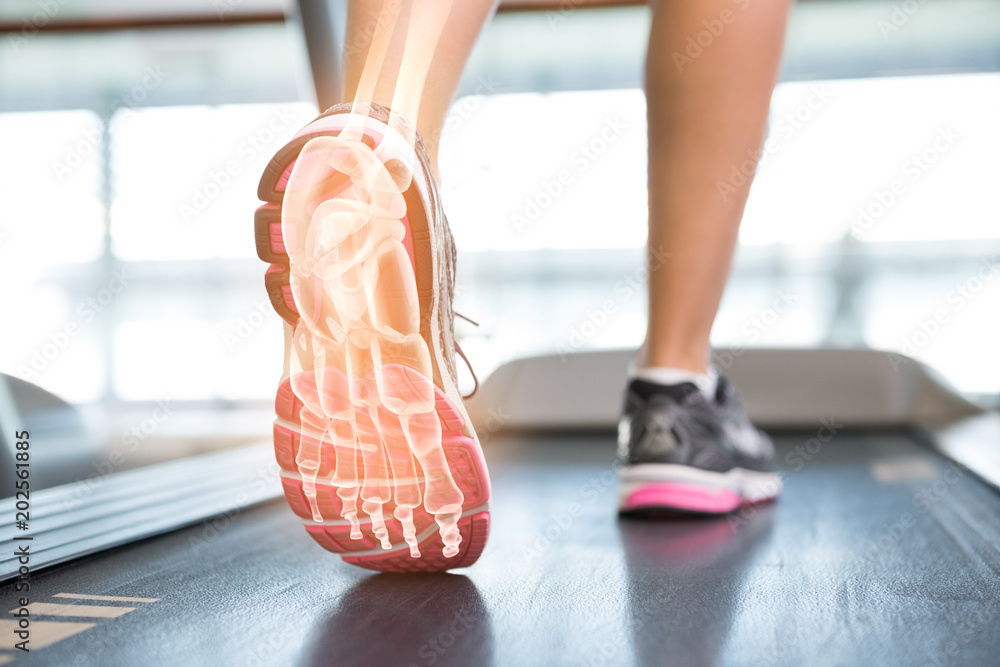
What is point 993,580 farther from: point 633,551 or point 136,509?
point 136,509

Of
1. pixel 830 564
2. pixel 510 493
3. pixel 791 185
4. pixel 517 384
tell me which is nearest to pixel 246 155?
pixel 791 185

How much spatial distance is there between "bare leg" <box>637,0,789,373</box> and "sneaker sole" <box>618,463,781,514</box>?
0.12 metres

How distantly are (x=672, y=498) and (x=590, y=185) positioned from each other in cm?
555

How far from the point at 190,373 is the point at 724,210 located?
656 cm

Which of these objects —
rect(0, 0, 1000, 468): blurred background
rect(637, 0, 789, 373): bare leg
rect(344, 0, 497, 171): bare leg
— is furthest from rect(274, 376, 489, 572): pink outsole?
rect(0, 0, 1000, 468): blurred background

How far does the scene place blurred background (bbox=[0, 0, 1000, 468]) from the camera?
5.85 meters

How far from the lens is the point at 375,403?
53 cm

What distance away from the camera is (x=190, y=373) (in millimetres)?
6715

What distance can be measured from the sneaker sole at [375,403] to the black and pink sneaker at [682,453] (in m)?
0.33

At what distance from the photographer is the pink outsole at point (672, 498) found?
826 millimetres
